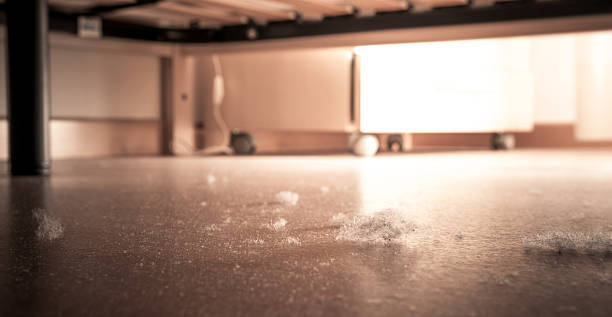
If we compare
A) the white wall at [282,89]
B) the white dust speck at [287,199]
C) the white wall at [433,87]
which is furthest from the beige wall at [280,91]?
the white dust speck at [287,199]

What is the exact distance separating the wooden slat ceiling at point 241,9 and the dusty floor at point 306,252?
1.24 metres

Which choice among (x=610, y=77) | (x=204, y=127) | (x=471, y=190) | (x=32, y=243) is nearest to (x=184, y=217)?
(x=32, y=243)

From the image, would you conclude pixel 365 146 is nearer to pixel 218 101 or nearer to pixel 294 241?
pixel 218 101

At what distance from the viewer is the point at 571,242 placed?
0.74 metres

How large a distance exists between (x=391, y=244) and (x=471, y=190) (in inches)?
29.8

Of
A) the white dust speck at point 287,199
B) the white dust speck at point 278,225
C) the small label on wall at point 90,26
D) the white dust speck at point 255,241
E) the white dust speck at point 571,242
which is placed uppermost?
the small label on wall at point 90,26

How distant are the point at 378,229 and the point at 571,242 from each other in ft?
0.81

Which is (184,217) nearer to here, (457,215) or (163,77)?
(457,215)

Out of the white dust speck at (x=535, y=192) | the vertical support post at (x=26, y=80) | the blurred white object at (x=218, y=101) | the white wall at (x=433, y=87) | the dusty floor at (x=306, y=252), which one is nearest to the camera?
the dusty floor at (x=306, y=252)

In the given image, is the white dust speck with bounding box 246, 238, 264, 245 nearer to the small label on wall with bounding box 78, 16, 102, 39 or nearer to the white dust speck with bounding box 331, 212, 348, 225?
the white dust speck with bounding box 331, 212, 348, 225

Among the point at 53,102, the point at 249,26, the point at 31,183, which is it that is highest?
the point at 249,26

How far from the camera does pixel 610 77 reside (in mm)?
3809

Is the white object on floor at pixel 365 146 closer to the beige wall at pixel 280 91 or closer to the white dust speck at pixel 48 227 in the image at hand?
the beige wall at pixel 280 91

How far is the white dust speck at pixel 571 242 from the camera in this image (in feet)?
2.35
